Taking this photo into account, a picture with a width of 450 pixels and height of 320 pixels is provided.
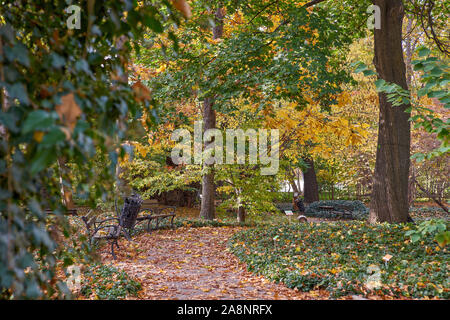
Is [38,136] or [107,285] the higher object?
[38,136]

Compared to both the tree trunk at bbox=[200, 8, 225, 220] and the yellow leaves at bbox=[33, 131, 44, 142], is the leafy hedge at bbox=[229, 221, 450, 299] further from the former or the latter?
the yellow leaves at bbox=[33, 131, 44, 142]

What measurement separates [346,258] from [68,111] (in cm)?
527

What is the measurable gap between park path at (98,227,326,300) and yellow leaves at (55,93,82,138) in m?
3.64

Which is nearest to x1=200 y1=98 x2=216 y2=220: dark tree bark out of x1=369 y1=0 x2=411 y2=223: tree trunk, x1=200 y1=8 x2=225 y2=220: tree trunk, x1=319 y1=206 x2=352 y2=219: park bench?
x1=200 y1=8 x2=225 y2=220: tree trunk

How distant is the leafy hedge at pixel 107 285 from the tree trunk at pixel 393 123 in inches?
211

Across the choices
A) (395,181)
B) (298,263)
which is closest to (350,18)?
(395,181)

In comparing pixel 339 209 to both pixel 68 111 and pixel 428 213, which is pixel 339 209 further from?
pixel 68 111

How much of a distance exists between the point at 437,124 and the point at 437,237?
1.11 meters

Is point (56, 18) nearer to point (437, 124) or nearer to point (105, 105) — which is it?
point (105, 105)

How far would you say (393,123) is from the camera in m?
7.12

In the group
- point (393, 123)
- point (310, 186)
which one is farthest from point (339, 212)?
point (393, 123)

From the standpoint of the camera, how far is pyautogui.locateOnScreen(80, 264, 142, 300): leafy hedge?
12.8ft

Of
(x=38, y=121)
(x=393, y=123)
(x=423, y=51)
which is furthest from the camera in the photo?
(x=393, y=123)

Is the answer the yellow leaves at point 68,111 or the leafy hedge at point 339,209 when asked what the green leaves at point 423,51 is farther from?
the leafy hedge at point 339,209
